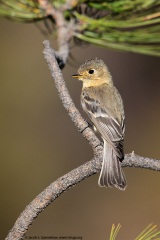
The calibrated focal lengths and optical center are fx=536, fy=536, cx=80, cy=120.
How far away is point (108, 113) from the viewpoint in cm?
312

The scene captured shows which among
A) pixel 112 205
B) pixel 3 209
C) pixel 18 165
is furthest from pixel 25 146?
pixel 112 205

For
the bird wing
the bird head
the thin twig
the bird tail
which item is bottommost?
the thin twig

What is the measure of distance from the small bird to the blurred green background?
2.08ft

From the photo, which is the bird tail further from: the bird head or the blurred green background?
the blurred green background

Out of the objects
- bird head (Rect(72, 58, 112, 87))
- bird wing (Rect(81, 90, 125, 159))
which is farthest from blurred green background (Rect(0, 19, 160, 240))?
bird wing (Rect(81, 90, 125, 159))

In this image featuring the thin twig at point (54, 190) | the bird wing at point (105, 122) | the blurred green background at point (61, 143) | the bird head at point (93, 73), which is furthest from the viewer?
the blurred green background at point (61, 143)

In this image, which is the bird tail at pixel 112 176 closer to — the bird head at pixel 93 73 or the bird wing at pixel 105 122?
→ the bird wing at pixel 105 122

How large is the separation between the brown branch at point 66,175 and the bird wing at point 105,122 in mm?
755

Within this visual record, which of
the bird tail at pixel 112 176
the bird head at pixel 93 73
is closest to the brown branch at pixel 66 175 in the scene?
the bird tail at pixel 112 176

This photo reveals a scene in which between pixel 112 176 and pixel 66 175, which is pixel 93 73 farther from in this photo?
pixel 66 175

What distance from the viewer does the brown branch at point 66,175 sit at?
1779 millimetres

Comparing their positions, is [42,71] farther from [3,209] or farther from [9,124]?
[3,209]

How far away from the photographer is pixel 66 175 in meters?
1.85

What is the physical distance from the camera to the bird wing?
2914 millimetres
